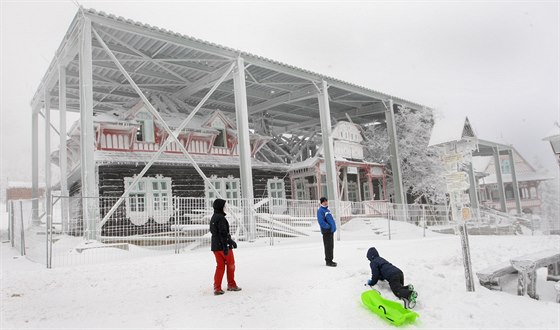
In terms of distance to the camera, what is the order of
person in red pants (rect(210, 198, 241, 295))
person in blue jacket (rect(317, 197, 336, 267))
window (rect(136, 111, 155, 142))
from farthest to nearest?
1. window (rect(136, 111, 155, 142))
2. person in blue jacket (rect(317, 197, 336, 267))
3. person in red pants (rect(210, 198, 241, 295))

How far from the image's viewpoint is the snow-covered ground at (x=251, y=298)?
5230mm

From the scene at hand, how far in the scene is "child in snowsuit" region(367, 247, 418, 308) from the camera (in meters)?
5.62

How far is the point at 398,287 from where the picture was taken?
5.79 metres

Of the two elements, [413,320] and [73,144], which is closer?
[413,320]

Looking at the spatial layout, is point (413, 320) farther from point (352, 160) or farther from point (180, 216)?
point (352, 160)

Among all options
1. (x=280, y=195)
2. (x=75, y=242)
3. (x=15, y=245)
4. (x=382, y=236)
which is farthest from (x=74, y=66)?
(x=382, y=236)

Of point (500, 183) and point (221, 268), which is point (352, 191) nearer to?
point (500, 183)

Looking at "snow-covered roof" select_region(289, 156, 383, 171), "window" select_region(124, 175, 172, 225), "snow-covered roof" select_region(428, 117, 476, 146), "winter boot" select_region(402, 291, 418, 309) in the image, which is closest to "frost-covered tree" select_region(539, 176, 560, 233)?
"snow-covered roof" select_region(289, 156, 383, 171)

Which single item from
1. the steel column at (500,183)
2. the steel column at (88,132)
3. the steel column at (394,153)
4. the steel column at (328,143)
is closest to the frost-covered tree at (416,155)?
the steel column at (394,153)

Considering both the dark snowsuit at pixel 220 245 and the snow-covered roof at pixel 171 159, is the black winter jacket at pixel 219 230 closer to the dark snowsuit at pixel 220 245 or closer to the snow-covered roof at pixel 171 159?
the dark snowsuit at pixel 220 245

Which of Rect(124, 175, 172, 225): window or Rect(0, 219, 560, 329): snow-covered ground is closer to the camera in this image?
Rect(0, 219, 560, 329): snow-covered ground

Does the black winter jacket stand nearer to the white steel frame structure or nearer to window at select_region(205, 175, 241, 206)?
the white steel frame structure

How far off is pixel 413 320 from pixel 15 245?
48.3 ft

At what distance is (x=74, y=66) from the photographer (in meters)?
16.6
